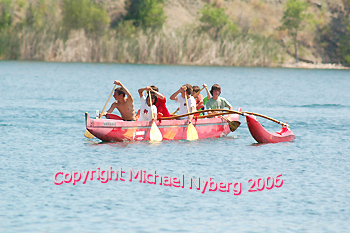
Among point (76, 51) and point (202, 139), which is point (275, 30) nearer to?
point (76, 51)

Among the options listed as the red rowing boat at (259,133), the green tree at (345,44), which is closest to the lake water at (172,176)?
the red rowing boat at (259,133)

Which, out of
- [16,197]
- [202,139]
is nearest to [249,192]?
[16,197]

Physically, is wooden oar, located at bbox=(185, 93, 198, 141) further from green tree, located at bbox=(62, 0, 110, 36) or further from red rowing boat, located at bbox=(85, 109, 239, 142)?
green tree, located at bbox=(62, 0, 110, 36)

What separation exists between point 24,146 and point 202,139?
14.4ft

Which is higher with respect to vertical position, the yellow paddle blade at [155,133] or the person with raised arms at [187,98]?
the person with raised arms at [187,98]

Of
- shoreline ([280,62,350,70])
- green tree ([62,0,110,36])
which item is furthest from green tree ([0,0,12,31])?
shoreline ([280,62,350,70])

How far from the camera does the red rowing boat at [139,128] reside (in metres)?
13.8

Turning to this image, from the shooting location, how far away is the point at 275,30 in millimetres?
74562

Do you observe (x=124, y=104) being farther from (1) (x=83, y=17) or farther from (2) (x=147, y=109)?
(1) (x=83, y=17)

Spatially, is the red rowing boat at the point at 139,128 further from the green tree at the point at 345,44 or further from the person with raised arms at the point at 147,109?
the green tree at the point at 345,44

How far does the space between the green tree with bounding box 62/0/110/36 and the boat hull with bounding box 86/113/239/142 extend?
43854 millimetres

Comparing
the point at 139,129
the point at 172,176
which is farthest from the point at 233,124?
the point at 172,176

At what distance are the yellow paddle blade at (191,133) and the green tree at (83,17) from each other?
145 ft

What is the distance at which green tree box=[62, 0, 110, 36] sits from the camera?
58.7 m
